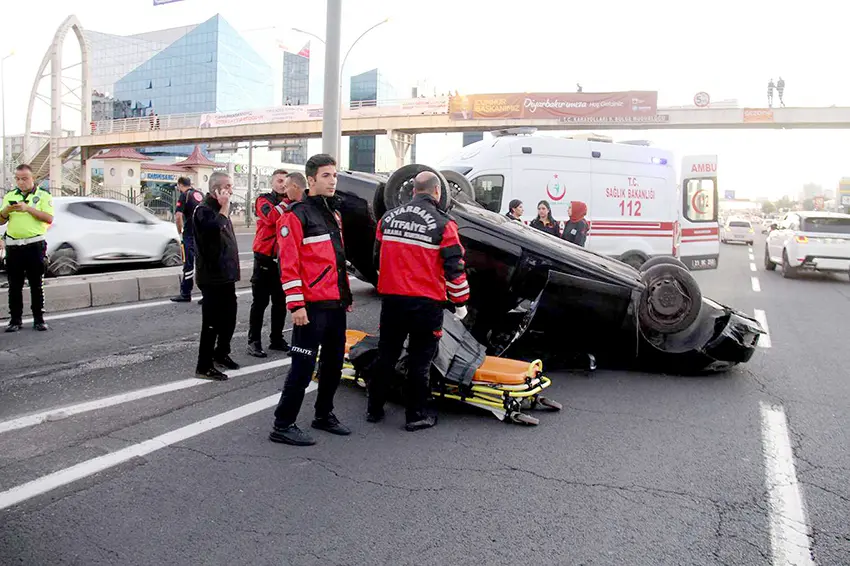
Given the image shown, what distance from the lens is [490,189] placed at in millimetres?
11125

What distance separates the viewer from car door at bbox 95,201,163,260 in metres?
12.1

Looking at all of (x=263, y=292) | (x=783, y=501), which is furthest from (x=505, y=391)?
(x=263, y=292)

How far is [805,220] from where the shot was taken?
52.5ft

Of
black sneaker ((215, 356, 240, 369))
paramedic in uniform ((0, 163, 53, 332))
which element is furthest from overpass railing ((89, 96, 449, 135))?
black sneaker ((215, 356, 240, 369))

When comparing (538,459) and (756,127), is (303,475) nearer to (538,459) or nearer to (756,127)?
(538,459)

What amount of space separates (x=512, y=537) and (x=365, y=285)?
8.96 m

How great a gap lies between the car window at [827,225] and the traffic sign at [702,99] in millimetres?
21027

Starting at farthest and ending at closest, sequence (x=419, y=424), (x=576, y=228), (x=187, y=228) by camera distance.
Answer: (x=576, y=228) < (x=187, y=228) < (x=419, y=424)

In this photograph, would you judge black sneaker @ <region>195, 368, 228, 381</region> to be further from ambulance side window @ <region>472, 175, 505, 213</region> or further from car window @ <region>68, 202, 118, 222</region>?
car window @ <region>68, 202, 118, 222</region>

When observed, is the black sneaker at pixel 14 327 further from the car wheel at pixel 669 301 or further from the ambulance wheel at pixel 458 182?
the car wheel at pixel 669 301

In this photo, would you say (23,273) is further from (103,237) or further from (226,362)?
(103,237)

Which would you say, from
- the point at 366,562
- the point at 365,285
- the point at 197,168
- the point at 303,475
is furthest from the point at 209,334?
the point at 197,168

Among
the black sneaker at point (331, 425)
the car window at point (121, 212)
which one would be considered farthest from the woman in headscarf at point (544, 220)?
the car window at point (121, 212)

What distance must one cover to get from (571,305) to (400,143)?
3557 cm
